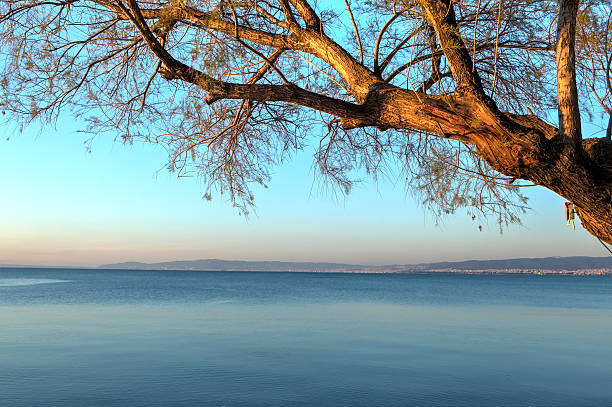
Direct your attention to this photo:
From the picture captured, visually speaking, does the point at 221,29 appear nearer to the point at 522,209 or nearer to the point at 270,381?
the point at 522,209

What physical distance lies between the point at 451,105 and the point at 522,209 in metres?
1.41

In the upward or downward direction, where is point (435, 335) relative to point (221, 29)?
downward

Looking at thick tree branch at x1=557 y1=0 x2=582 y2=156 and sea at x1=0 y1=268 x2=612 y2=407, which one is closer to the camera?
thick tree branch at x1=557 y1=0 x2=582 y2=156

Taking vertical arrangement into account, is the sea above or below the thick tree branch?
below

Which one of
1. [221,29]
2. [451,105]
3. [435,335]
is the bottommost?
[435,335]

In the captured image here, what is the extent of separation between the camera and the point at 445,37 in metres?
3.17

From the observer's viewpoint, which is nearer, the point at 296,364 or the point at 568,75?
the point at 568,75

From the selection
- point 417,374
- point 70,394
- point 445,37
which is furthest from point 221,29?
point 417,374

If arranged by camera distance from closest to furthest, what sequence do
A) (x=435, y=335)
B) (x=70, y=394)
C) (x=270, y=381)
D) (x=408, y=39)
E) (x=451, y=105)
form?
(x=451, y=105) → (x=408, y=39) → (x=70, y=394) → (x=270, y=381) → (x=435, y=335)

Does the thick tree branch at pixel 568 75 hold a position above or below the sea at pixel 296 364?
above

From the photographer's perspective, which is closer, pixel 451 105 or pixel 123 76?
pixel 451 105

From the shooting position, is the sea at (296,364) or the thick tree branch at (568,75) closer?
the thick tree branch at (568,75)

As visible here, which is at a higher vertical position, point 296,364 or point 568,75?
point 568,75

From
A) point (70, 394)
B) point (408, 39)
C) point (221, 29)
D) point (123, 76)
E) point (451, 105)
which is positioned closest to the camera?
point (451, 105)
